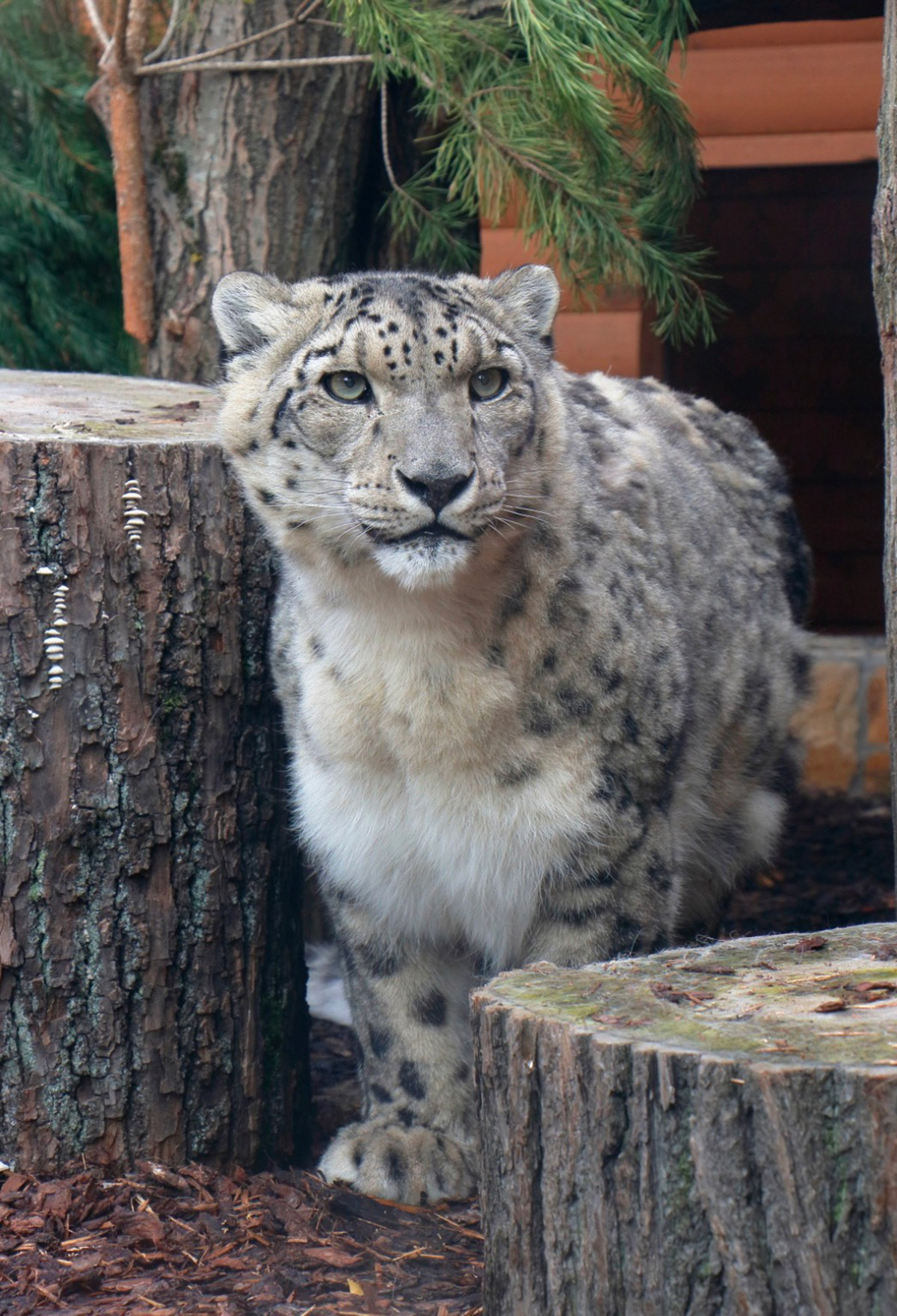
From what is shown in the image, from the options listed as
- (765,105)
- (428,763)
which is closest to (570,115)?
(428,763)

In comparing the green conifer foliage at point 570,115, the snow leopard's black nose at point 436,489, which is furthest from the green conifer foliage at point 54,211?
the snow leopard's black nose at point 436,489

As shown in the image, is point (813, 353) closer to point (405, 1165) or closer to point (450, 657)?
point (450, 657)

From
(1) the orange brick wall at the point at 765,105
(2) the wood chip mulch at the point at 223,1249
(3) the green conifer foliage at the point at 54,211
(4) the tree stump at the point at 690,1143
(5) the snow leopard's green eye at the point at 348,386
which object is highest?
(1) the orange brick wall at the point at 765,105

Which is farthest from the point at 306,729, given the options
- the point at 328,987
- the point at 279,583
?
the point at 328,987

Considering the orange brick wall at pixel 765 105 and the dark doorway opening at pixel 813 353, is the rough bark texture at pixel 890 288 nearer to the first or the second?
the orange brick wall at pixel 765 105

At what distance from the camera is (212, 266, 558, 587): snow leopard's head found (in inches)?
117

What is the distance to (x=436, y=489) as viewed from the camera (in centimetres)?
292

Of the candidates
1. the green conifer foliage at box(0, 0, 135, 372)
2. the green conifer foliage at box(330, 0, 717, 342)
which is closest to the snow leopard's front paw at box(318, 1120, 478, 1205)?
the green conifer foliage at box(330, 0, 717, 342)

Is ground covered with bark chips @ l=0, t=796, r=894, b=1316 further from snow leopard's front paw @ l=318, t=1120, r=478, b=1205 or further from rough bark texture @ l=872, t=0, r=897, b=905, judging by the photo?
rough bark texture @ l=872, t=0, r=897, b=905

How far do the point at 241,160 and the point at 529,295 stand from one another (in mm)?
2030

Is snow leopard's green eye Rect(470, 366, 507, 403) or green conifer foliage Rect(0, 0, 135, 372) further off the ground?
green conifer foliage Rect(0, 0, 135, 372)

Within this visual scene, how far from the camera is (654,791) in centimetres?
349

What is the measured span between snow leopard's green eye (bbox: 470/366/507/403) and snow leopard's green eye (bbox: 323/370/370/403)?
22 centimetres

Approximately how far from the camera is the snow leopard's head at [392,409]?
2961 millimetres
